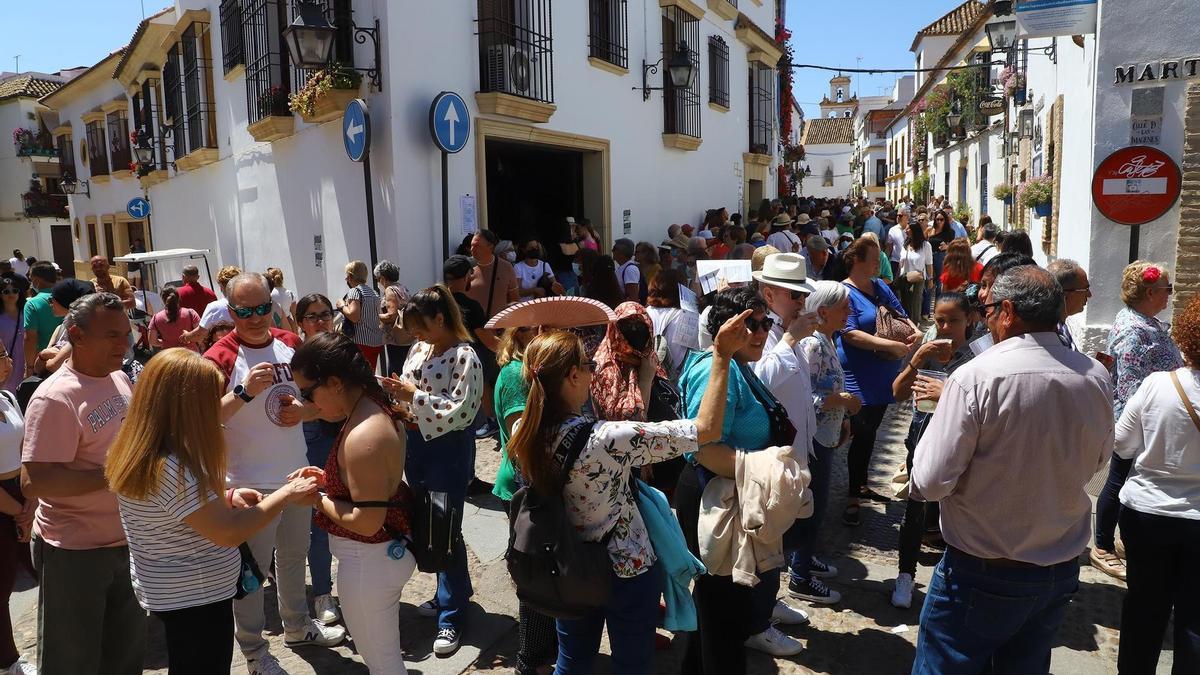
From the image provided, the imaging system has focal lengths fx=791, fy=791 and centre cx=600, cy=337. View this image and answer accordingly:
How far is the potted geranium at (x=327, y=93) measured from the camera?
309 inches

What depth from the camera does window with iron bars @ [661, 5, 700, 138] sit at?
41.9ft

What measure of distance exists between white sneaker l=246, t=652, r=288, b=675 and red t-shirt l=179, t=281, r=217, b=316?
524cm

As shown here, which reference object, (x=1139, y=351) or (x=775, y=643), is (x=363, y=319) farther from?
(x=1139, y=351)

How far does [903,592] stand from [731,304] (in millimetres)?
1966

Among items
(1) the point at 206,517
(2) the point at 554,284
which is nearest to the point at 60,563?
(1) the point at 206,517

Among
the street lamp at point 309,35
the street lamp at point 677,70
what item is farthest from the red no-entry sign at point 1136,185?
the street lamp at point 309,35

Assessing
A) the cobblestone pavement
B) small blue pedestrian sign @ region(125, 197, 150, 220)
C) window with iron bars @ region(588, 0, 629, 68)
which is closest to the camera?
the cobblestone pavement

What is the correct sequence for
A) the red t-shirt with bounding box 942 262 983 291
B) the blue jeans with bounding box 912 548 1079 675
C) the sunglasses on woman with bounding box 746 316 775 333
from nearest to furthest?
the blue jeans with bounding box 912 548 1079 675
the sunglasses on woman with bounding box 746 316 775 333
the red t-shirt with bounding box 942 262 983 291

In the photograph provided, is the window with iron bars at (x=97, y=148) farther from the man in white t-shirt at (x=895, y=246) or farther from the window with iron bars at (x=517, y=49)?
the man in white t-shirt at (x=895, y=246)

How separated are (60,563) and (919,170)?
110 ft

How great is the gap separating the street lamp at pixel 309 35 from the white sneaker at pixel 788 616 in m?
6.43

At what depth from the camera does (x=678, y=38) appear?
1315cm

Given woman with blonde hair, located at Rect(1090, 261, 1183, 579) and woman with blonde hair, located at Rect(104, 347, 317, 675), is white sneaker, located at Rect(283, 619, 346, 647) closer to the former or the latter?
woman with blonde hair, located at Rect(104, 347, 317, 675)

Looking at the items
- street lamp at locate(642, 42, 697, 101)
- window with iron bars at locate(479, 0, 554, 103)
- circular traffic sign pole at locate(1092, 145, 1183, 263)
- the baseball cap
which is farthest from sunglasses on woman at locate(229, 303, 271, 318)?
street lamp at locate(642, 42, 697, 101)
